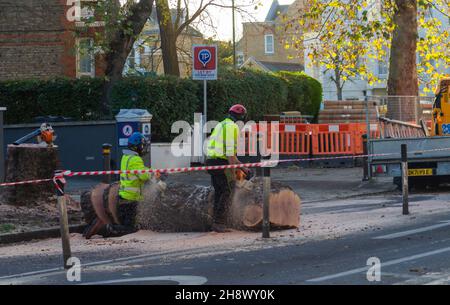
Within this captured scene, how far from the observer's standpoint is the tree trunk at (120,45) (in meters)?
24.9

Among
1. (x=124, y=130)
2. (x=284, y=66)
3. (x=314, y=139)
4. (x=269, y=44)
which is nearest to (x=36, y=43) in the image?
(x=314, y=139)

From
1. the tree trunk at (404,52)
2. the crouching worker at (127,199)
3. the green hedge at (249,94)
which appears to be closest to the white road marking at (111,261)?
the crouching worker at (127,199)

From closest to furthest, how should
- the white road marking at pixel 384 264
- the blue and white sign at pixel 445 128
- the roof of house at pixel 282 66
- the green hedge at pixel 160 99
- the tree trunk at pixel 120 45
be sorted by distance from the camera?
the white road marking at pixel 384 264 < the blue and white sign at pixel 445 128 < the tree trunk at pixel 120 45 < the green hedge at pixel 160 99 < the roof of house at pixel 282 66

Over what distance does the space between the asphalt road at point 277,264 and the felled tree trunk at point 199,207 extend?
1.31 meters

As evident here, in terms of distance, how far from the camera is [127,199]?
13.3 meters

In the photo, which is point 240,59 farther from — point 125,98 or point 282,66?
point 125,98

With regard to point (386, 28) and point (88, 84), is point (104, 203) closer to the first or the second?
point (88, 84)

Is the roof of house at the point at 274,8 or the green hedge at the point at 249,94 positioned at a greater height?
the roof of house at the point at 274,8

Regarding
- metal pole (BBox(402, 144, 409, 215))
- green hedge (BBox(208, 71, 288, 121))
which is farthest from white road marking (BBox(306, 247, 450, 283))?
green hedge (BBox(208, 71, 288, 121))

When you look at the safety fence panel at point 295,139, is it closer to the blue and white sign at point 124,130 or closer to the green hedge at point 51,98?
the green hedge at point 51,98

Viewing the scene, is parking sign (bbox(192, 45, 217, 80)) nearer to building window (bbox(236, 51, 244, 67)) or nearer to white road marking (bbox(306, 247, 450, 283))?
white road marking (bbox(306, 247, 450, 283))

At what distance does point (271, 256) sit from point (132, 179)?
335 cm

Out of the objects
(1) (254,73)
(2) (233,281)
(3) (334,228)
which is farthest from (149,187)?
(1) (254,73)

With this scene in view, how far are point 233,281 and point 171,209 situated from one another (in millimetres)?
4689
